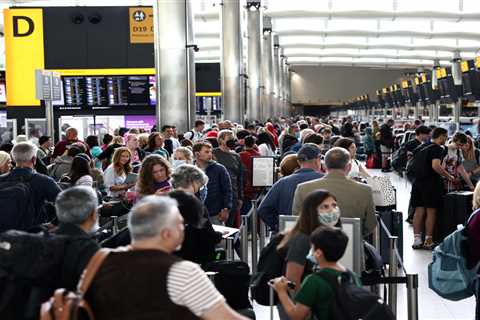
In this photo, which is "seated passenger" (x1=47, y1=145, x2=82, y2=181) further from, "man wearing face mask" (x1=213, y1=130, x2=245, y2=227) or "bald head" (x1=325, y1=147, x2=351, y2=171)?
"bald head" (x1=325, y1=147, x2=351, y2=171)

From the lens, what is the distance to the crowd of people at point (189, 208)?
3.61 metres

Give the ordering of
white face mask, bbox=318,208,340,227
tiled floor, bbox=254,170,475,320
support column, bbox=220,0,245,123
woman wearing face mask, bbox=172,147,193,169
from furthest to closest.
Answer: support column, bbox=220,0,245,123 → woman wearing face mask, bbox=172,147,193,169 → tiled floor, bbox=254,170,475,320 → white face mask, bbox=318,208,340,227

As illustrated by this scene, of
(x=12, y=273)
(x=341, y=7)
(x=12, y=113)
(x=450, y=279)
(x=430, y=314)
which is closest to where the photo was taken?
(x=12, y=273)

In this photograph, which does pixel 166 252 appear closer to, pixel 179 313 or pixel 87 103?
pixel 179 313

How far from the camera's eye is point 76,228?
14.4 feet

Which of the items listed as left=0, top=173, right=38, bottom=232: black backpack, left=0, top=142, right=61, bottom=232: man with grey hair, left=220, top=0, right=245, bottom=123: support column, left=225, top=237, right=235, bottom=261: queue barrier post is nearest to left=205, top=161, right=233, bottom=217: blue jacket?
left=225, top=237, right=235, bottom=261: queue barrier post

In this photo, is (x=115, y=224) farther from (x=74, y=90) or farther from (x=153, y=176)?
(x=74, y=90)

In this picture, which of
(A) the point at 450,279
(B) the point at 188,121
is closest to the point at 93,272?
(A) the point at 450,279

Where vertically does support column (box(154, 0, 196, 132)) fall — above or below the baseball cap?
above

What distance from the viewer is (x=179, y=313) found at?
3.60 metres

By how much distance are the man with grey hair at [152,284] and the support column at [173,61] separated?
14.9 metres

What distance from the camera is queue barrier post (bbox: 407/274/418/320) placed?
5.77m

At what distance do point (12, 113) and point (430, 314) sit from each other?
16.9 m

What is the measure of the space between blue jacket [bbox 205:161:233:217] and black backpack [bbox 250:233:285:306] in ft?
11.9
